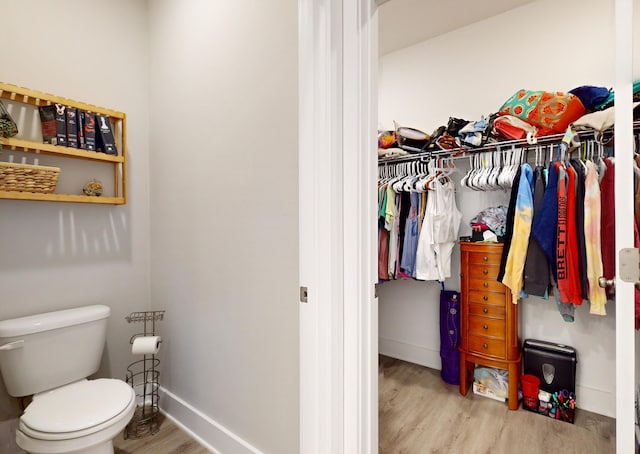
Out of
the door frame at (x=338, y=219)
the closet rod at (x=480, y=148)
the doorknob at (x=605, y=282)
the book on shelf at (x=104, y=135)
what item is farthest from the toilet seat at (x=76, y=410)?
the closet rod at (x=480, y=148)

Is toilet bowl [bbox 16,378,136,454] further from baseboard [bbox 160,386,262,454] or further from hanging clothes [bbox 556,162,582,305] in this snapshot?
hanging clothes [bbox 556,162,582,305]

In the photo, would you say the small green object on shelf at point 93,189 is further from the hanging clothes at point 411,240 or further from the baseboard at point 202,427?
the hanging clothes at point 411,240

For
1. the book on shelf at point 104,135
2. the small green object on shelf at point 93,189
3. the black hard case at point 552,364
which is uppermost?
the book on shelf at point 104,135

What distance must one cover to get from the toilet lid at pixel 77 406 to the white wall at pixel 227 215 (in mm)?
413

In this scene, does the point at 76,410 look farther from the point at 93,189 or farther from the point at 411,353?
the point at 411,353

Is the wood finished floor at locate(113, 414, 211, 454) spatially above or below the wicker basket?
below

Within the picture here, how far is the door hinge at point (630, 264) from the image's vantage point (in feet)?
2.72

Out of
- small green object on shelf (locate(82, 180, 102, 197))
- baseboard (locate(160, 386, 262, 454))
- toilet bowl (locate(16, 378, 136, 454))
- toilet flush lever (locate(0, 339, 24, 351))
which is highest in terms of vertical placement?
small green object on shelf (locate(82, 180, 102, 197))

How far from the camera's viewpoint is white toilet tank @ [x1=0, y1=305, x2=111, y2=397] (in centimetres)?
146

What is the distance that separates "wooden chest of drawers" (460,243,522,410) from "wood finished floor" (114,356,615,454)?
6.2 inches

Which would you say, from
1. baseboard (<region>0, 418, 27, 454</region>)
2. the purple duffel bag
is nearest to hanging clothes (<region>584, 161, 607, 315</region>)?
the purple duffel bag

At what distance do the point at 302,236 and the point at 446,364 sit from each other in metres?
1.92

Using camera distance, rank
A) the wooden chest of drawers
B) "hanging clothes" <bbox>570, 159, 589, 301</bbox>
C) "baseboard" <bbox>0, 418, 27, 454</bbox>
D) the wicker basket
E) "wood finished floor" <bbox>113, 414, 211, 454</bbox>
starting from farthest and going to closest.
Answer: the wooden chest of drawers < "hanging clothes" <bbox>570, 159, 589, 301</bbox> < "wood finished floor" <bbox>113, 414, 211, 454</bbox> < "baseboard" <bbox>0, 418, 27, 454</bbox> < the wicker basket

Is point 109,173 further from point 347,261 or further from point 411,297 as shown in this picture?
point 411,297
